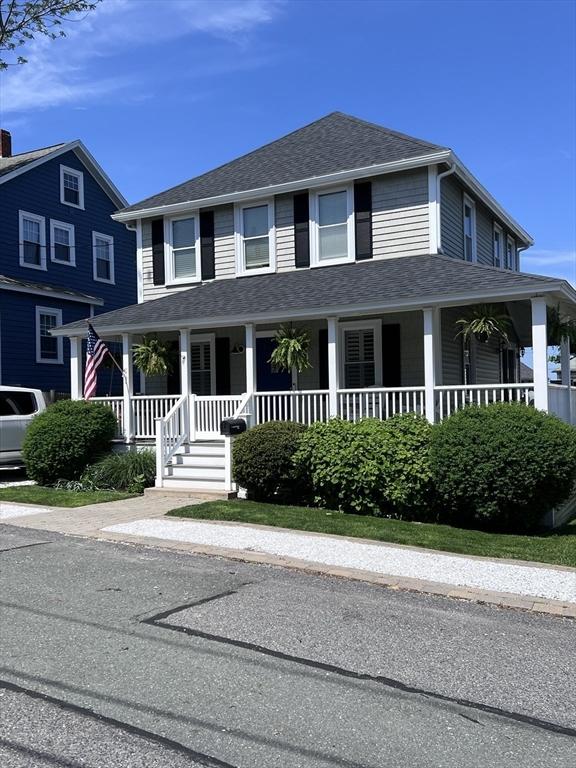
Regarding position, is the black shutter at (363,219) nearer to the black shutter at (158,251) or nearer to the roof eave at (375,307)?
the roof eave at (375,307)

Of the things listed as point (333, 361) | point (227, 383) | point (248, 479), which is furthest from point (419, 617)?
point (227, 383)

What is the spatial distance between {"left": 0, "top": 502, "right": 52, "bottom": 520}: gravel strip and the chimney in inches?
815

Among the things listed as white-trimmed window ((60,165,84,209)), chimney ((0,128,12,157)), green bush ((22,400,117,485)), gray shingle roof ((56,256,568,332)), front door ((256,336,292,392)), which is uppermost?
chimney ((0,128,12,157))

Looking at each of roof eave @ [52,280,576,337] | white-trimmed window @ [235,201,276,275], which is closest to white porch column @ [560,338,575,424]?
roof eave @ [52,280,576,337]

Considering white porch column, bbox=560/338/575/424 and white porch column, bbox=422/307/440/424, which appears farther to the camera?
white porch column, bbox=560/338/575/424

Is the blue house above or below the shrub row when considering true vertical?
above

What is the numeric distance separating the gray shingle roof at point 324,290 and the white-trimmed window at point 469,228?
256 cm

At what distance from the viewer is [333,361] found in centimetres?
1318

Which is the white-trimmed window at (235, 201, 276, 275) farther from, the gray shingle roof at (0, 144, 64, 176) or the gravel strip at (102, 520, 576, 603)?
the gray shingle roof at (0, 144, 64, 176)

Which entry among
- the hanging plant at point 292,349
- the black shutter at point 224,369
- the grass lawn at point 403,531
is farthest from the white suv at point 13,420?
the grass lawn at point 403,531

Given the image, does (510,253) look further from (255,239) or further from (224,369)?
(224,369)

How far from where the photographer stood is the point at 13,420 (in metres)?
15.4

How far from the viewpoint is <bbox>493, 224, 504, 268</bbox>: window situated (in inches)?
771

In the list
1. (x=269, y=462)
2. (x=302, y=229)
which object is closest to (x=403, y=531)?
(x=269, y=462)
